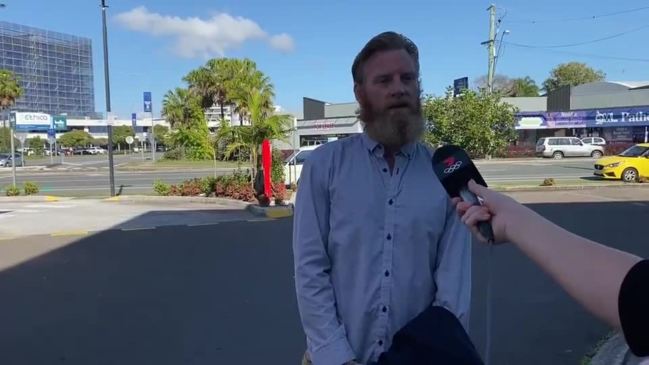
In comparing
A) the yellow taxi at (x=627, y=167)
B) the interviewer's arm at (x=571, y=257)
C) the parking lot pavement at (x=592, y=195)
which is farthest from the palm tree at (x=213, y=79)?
the interviewer's arm at (x=571, y=257)

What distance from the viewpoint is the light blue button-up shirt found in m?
1.96

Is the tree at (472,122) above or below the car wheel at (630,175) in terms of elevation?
above

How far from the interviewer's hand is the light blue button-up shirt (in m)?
0.57

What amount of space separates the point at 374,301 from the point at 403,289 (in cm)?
11

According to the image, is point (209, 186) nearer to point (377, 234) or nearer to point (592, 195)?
point (592, 195)

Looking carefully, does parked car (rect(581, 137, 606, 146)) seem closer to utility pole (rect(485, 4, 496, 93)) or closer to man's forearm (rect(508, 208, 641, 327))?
utility pole (rect(485, 4, 496, 93))

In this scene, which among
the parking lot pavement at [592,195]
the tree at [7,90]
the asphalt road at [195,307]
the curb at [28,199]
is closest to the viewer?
the asphalt road at [195,307]

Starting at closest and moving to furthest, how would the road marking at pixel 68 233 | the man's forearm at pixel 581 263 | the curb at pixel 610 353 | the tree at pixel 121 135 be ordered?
1. the man's forearm at pixel 581 263
2. the curb at pixel 610 353
3. the road marking at pixel 68 233
4. the tree at pixel 121 135

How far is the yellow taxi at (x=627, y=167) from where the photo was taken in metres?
21.2

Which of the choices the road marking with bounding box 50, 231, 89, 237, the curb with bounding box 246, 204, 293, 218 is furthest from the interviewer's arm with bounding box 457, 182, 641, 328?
the curb with bounding box 246, 204, 293, 218

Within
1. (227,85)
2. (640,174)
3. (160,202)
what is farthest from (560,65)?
(160,202)

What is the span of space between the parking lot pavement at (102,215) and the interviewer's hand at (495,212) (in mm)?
11109

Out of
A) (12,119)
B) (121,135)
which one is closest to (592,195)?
(12,119)

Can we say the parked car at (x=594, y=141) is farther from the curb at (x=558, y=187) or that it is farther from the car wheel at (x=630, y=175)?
the curb at (x=558, y=187)
